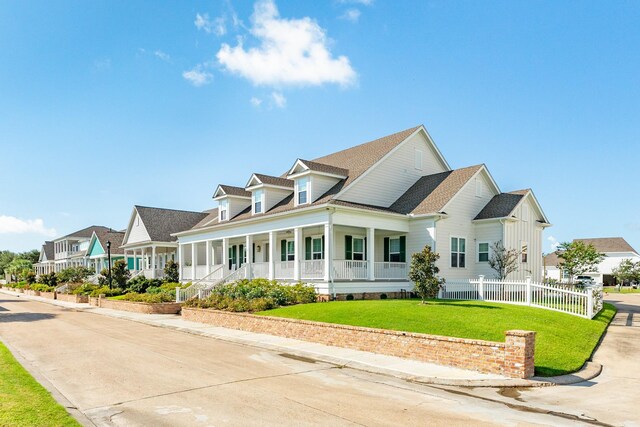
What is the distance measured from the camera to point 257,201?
31062mm

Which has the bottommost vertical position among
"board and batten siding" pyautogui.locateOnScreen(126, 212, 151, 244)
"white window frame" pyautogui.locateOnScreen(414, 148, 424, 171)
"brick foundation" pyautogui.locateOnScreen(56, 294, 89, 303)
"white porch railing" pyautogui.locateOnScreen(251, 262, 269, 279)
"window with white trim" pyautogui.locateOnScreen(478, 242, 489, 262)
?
"brick foundation" pyautogui.locateOnScreen(56, 294, 89, 303)

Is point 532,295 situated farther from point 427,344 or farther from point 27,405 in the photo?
point 27,405

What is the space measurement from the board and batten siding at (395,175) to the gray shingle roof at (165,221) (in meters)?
24.4

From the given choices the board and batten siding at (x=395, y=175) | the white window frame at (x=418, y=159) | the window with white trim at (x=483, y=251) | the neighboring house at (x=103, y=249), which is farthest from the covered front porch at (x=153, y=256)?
the window with white trim at (x=483, y=251)

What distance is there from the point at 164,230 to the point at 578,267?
114 ft

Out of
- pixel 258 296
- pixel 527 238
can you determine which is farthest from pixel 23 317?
pixel 527 238

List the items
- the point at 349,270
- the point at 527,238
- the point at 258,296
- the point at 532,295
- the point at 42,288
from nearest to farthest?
the point at 532,295 → the point at 258,296 → the point at 349,270 → the point at 527,238 → the point at 42,288

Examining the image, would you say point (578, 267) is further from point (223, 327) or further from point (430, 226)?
point (223, 327)

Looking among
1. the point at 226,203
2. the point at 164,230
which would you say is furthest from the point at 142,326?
the point at 164,230

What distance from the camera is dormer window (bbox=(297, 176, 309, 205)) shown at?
27.1m

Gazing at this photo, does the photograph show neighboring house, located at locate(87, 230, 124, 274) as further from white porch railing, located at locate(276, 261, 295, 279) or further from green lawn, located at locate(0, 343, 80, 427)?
green lawn, located at locate(0, 343, 80, 427)

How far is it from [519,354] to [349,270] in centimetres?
1377

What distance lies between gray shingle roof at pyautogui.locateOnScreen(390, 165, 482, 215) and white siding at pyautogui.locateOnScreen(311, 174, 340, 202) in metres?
3.79

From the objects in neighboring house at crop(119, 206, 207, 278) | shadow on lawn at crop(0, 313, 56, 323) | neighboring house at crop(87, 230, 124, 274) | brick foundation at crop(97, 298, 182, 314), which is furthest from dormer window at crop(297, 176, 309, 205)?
neighboring house at crop(87, 230, 124, 274)
